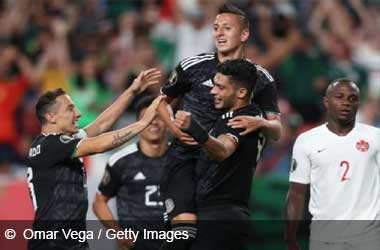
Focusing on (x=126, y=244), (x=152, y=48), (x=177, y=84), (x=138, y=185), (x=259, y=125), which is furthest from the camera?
(x=152, y=48)

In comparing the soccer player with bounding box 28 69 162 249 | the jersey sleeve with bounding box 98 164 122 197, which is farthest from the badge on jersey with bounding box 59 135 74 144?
the jersey sleeve with bounding box 98 164 122 197

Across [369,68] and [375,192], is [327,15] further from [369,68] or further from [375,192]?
[375,192]

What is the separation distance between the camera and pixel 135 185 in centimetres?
1288

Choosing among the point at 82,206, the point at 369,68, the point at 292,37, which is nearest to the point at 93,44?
the point at 292,37

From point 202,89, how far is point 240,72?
0.54 metres

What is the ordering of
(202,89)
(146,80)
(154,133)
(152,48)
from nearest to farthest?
(202,89) < (146,80) < (154,133) < (152,48)

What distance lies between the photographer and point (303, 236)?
48.9 ft

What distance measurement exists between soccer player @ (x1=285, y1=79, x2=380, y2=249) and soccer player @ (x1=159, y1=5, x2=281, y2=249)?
2.25 feet

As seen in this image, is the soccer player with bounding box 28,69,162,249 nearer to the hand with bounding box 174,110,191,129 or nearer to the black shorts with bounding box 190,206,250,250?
the hand with bounding box 174,110,191,129

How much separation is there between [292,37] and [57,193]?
7855mm

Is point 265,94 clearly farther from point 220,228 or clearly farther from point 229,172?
point 220,228

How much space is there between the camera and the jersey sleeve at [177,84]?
1120 centimetres

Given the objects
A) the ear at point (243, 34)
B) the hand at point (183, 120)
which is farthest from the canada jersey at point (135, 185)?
the hand at point (183, 120)

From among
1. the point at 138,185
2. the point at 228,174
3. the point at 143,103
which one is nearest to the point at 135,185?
the point at 138,185
